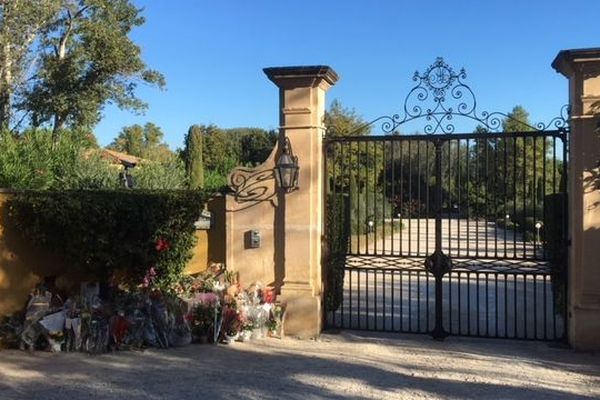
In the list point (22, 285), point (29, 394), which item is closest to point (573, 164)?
point (29, 394)

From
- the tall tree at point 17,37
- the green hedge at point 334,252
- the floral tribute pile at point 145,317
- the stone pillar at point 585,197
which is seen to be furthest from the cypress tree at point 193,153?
the stone pillar at point 585,197

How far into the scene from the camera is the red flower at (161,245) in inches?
290

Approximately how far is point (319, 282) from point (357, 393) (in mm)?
2578

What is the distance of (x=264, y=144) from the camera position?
4850 cm

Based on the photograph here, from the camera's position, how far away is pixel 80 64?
80.8 ft

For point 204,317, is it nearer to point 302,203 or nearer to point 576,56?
point 302,203

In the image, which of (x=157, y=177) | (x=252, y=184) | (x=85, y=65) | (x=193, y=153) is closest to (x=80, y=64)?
(x=85, y=65)

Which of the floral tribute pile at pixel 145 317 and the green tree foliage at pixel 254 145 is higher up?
the green tree foliage at pixel 254 145

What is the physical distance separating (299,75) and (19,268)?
4190 mm

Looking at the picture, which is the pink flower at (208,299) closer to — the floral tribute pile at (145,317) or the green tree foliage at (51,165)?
the floral tribute pile at (145,317)

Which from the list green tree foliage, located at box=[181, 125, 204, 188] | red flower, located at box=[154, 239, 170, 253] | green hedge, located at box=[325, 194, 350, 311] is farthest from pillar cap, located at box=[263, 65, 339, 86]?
green tree foliage, located at box=[181, 125, 204, 188]

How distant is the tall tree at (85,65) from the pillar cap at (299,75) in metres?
18.5

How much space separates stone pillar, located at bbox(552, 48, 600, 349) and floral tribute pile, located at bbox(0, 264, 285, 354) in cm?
352

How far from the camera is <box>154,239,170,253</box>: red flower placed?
7355 millimetres
